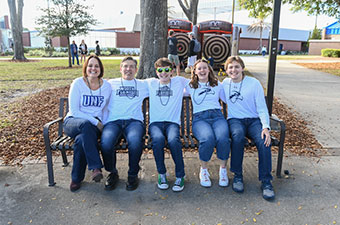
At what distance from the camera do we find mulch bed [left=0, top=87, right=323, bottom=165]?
4.21 m

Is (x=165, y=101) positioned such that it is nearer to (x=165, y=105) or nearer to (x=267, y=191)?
(x=165, y=105)

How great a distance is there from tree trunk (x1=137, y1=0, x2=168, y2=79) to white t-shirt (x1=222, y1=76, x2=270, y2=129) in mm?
3217

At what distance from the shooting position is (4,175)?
3.53 m

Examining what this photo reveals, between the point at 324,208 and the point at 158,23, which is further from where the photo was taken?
the point at 158,23

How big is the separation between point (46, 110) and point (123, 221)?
4.69 meters

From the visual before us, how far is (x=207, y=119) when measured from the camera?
136 inches

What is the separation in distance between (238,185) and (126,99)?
1648 mm

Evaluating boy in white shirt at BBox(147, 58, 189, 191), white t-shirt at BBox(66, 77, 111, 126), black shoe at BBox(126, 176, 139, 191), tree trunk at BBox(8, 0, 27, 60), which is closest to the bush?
tree trunk at BBox(8, 0, 27, 60)

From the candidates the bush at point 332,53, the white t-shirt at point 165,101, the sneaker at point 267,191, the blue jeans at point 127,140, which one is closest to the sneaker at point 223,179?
the sneaker at point 267,191

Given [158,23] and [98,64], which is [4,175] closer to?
[98,64]

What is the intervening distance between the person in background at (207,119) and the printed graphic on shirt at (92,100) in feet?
3.60

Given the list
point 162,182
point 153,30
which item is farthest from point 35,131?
point 153,30

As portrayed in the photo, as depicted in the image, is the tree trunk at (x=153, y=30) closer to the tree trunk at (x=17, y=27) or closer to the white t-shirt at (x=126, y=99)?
the white t-shirt at (x=126, y=99)

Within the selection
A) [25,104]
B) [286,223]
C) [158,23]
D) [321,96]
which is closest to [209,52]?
[321,96]
